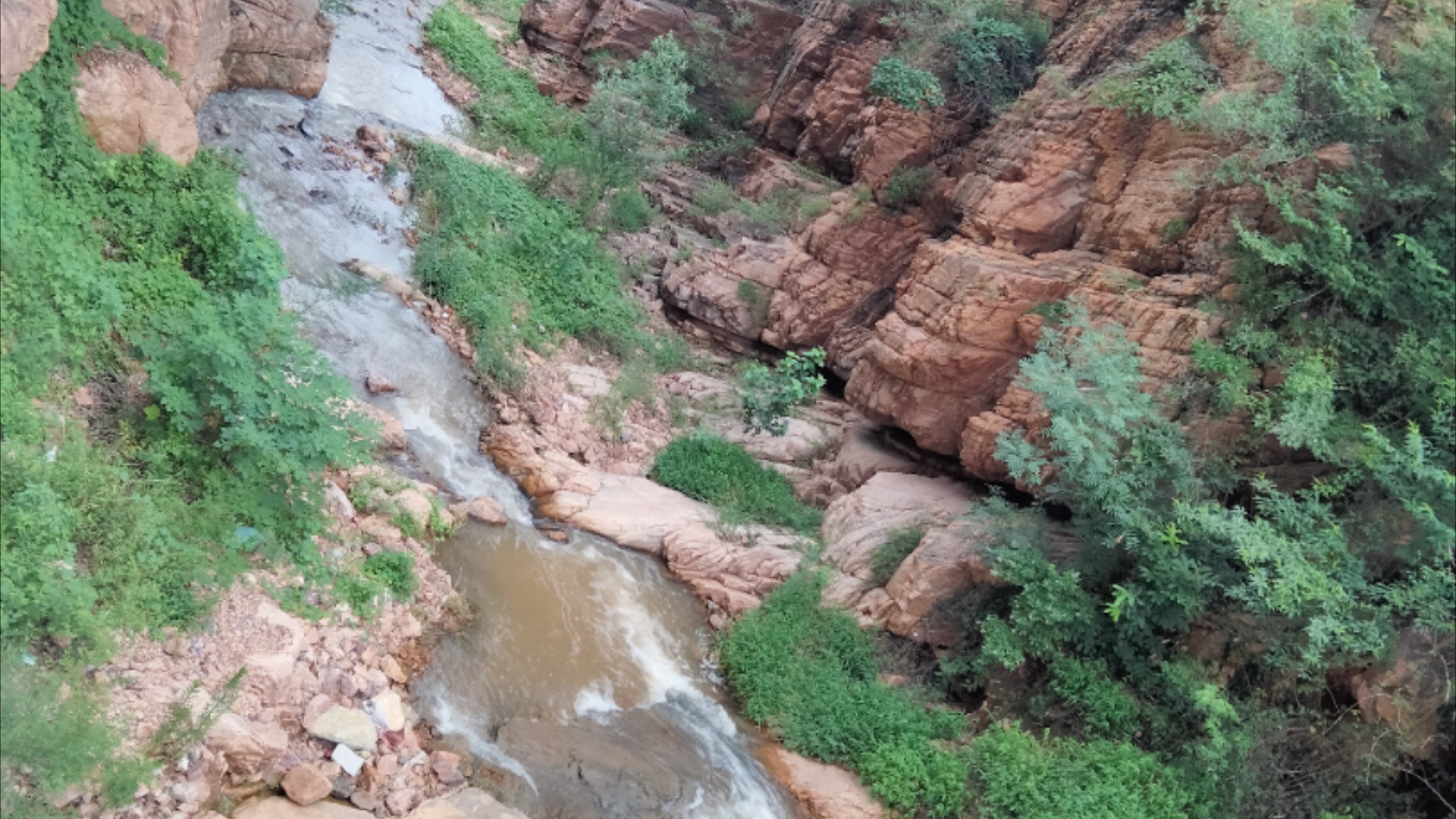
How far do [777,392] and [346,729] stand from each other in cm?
851

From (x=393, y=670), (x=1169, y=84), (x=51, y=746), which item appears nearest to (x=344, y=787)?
(x=393, y=670)

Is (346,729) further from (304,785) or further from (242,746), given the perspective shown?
(242,746)

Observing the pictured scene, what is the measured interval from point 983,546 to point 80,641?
28.7ft

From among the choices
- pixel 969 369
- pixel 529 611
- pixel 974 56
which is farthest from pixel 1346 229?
pixel 529 611

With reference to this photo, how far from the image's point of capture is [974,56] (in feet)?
52.1

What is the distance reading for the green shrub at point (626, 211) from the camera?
18.5 meters

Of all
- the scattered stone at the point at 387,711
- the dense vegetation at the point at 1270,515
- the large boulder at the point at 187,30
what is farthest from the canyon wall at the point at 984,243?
the large boulder at the point at 187,30

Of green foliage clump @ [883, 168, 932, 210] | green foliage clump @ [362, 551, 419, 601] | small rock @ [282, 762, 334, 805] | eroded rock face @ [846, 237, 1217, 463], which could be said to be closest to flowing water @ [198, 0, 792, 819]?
green foliage clump @ [362, 551, 419, 601]

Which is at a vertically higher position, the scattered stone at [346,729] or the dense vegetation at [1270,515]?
the dense vegetation at [1270,515]

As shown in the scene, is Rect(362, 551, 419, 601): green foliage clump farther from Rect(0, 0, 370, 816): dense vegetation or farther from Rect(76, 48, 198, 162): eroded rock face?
Rect(76, 48, 198, 162): eroded rock face

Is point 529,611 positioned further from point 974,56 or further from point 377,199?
point 974,56

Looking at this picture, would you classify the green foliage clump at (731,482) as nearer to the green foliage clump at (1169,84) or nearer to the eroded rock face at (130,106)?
the green foliage clump at (1169,84)

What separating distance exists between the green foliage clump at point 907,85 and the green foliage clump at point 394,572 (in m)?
11.7

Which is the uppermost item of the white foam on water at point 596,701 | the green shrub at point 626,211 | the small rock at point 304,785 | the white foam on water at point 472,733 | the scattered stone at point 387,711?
the green shrub at point 626,211
